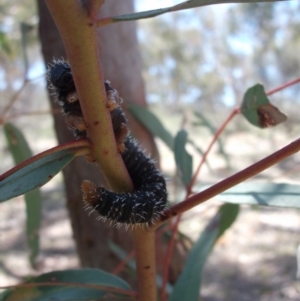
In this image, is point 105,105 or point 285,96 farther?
point 285,96

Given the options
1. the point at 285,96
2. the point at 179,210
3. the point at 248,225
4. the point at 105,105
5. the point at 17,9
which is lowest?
the point at 248,225

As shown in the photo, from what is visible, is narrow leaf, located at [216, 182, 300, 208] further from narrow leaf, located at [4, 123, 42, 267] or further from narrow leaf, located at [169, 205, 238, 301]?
narrow leaf, located at [4, 123, 42, 267]

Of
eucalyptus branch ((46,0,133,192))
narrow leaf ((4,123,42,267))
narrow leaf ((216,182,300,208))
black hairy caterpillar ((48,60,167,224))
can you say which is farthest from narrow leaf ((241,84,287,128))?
narrow leaf ((4,123,42,267))

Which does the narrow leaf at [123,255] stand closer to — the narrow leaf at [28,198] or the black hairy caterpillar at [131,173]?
the narrow leaf at [28,198]

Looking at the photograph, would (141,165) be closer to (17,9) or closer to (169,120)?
(17,9)

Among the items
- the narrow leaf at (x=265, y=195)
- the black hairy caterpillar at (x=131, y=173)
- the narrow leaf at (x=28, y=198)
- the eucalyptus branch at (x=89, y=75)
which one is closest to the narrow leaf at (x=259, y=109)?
the narrow leaf at (x=265, y=195)

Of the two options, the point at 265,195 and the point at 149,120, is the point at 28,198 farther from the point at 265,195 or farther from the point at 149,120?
the point at 265,195

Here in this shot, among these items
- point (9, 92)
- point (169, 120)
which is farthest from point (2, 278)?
point (9, 92)
